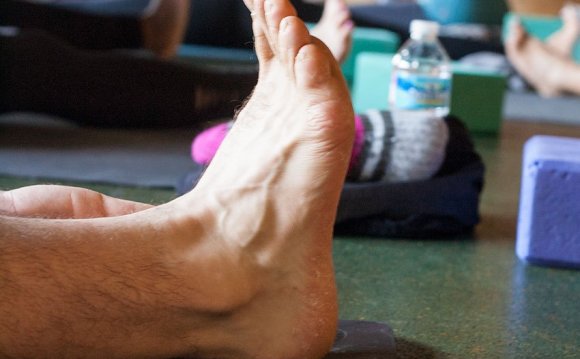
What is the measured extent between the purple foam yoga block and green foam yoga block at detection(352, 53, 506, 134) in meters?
1.39

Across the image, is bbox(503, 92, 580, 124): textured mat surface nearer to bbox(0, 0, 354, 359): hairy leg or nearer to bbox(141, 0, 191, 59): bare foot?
bbox(141, 0, 191, 59): bare foot

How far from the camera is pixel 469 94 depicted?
2.69 meters

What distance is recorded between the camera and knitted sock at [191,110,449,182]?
144 centimetres

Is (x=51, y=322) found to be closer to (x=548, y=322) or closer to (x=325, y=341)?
(x=325, y=341)

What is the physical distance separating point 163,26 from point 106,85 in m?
0.98

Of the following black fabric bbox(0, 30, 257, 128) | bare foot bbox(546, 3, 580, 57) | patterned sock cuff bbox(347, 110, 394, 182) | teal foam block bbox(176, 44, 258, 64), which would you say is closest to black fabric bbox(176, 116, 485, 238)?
patterned sock cuff bbox(347, 110, 394, 182)

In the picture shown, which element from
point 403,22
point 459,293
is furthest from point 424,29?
point 403,22

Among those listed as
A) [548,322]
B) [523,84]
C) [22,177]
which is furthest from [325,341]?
[523,84]

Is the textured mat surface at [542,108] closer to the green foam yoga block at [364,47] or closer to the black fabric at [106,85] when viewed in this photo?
the green foam yoga block at [364,47]

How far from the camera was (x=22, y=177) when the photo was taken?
1611 millimetres

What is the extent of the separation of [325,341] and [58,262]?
0.82 feet

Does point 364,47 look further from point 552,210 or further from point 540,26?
point 552,210

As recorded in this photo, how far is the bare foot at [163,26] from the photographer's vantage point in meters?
3.02

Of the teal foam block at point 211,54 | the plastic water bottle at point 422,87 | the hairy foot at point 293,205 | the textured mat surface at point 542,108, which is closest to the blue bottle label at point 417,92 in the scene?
the plastic water bottle at point 422,87
